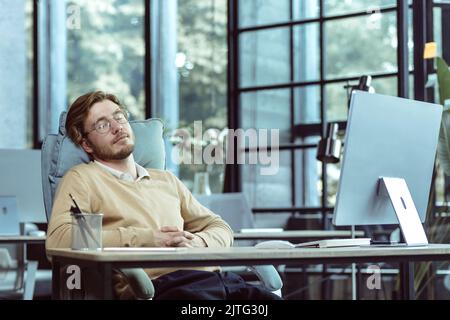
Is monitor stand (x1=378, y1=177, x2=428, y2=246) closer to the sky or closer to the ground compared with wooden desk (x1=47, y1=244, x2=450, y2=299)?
closer to the sky

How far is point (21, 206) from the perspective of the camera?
3.97 meters

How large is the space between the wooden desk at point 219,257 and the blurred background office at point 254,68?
5.77ft

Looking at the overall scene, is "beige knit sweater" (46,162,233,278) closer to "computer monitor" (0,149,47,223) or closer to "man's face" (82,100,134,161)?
"man's face" (82,100,134,161)

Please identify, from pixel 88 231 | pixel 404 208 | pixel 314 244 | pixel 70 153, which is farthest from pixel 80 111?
pixel 404 208

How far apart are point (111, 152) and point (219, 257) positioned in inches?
32.3

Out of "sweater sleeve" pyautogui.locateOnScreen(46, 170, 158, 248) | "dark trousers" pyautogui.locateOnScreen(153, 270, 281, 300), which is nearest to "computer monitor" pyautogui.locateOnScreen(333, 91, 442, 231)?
"dark trousers" pyautogui.locateOnScreen(153, 270, 281, 300)

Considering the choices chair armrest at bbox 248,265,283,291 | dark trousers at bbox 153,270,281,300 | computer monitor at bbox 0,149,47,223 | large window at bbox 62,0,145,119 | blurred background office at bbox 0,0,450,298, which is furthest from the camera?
large window at bbox 62,0,145,119

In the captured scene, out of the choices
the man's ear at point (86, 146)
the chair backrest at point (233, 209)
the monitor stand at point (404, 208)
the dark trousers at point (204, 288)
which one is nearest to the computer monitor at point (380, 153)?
the monitor stand at point (404, 208)

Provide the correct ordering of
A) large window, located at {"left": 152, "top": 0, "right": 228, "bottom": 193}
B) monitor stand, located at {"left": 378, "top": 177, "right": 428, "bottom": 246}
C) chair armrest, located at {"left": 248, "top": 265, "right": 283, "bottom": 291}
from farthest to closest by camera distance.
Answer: large window, located at {"left": 152, "top": 0, "right": 228, "bottom": 193}, chair armrest, located at {"left": 248, "top": 265, "right": 283, "bottom": 291}, monitor stand, located at {"left": 378, "top": 177, "right": 428, "bottom": 246}

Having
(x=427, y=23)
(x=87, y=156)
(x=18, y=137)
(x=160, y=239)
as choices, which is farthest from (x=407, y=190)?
(x=18, y=137)

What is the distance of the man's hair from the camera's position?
2715 millimetres

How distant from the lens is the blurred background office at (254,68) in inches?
A: 199

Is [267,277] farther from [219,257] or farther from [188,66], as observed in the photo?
[188,66]
